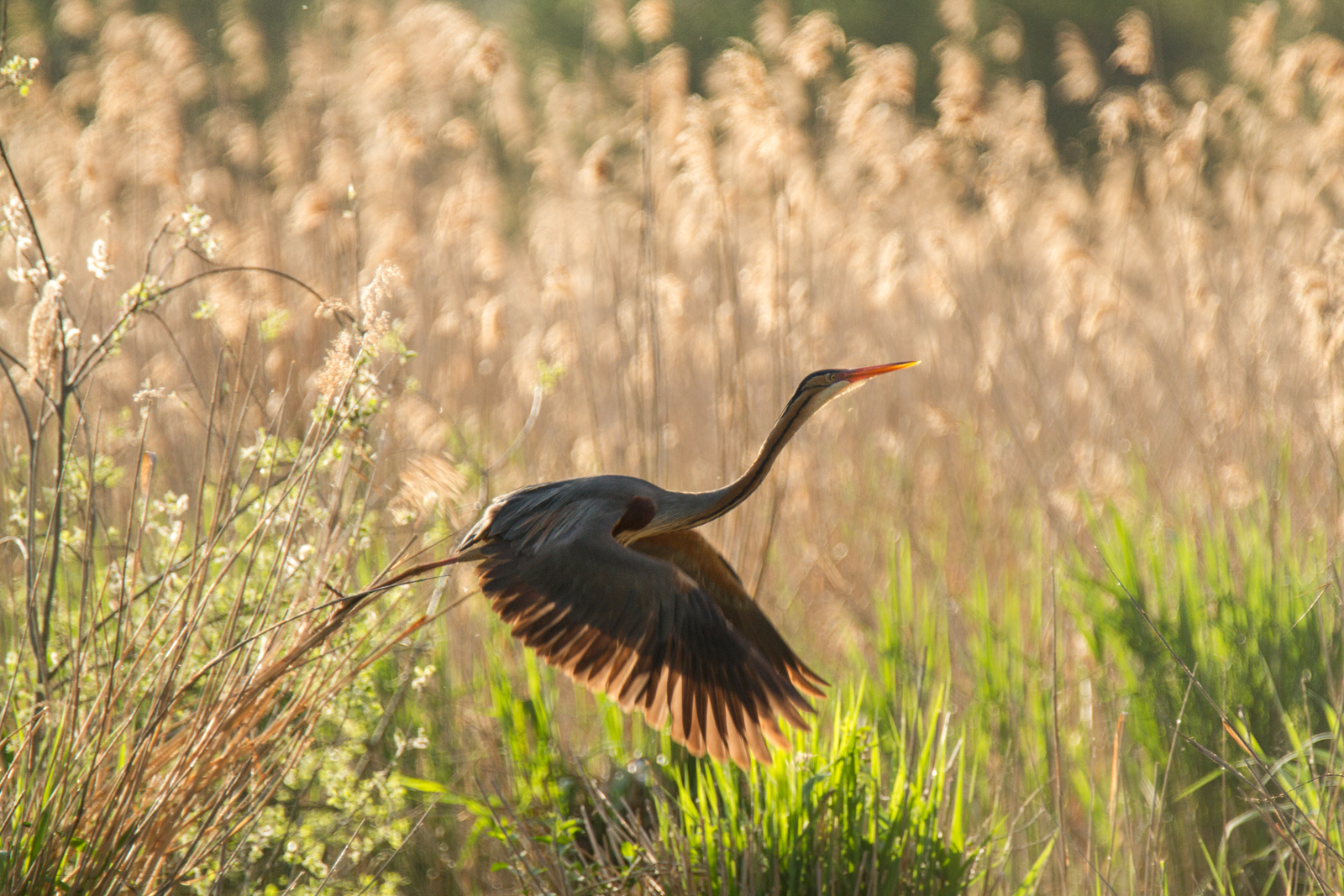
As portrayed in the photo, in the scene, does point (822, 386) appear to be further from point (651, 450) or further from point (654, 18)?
point (654, 18)

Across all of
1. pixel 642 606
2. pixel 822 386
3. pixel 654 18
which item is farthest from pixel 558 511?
pixel 654 18

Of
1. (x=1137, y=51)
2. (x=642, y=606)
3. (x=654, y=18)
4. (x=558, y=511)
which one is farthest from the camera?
(x=1137, y=51)

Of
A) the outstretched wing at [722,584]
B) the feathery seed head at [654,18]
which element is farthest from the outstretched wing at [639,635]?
the feathery seed head at [654,18]

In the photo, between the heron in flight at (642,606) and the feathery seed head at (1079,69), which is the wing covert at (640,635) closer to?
the heron in flight at (642,606)

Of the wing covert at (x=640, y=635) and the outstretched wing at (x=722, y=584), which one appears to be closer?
the wing covert at (x=640, y=635)

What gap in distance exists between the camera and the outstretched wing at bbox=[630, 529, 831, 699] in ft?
8.66

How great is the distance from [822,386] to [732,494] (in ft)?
1.07

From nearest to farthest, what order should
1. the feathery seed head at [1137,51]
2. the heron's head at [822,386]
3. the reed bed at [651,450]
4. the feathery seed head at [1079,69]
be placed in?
1. the reed bed at [651,450]
2. the heron's head at [822,386]
3. the feathery seed head at [1137,51]
4. the feathery seed head at [1079,69]

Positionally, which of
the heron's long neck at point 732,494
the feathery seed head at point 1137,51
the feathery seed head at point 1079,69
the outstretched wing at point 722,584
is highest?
the feathery seed head at point 1079,69

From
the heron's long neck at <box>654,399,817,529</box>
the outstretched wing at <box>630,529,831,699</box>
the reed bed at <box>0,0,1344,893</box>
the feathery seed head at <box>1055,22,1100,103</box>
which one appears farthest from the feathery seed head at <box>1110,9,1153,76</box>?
the outstretched wing at <box>630,529,831,699</box>

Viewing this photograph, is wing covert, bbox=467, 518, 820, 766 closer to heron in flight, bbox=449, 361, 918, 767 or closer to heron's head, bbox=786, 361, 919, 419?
heron in flight, bbox=449, 361, 918, 767

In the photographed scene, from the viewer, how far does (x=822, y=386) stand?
8.52 ft

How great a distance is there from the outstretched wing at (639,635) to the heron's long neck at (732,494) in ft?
0.44

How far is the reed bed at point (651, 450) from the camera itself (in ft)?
7.27
